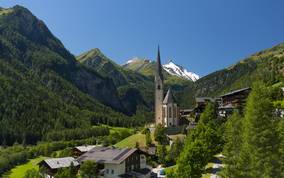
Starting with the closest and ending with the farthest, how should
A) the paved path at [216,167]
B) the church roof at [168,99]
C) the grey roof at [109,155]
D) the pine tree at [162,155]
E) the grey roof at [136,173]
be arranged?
1. the paved path at [216,167]
2. the grey roof at [136,173]
3. the grey roof at [109,155]
4. the pine tree at [162,155]
5. the church roof at [168,99]

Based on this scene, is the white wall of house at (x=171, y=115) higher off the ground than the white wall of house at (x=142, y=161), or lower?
higher

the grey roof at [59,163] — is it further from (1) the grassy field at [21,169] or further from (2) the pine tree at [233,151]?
(2) the pine tree at [233,151]

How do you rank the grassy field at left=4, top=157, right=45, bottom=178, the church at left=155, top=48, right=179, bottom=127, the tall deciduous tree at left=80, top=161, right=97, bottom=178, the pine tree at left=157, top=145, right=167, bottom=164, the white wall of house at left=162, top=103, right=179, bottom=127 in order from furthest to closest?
the church at left=155, top=48, right=179, bottom=127, the white wall of house at left=162, top=103, right=179, bottom=127, the grassy field at left=4, top=157, right=45, bottom=178, the pine tree at left=157, top=145, right=167, bottom=164, the tall deciduous tree at left=80, top=161, right=97, bottom=178

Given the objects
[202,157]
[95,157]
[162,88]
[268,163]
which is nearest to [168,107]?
[162,88]

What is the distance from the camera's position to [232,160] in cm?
4566

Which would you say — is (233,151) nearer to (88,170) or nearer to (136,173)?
(88,170)

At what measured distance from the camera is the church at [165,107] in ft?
455

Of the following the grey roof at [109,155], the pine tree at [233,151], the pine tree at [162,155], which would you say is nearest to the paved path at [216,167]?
the pine tree at [233,151]

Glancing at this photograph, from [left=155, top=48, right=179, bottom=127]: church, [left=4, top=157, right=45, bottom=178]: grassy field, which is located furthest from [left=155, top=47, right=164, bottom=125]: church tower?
[left=4, top=157, right=45, bottom=178]: grassy field

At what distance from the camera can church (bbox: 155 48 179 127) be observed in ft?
455

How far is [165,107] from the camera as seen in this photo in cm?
14038

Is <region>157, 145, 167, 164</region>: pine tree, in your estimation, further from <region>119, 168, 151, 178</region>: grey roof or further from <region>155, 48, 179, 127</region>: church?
<region>155, 48, 179, 127</region>: church

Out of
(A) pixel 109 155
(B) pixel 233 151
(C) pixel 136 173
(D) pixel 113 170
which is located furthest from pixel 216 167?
(B) pixel 233 151

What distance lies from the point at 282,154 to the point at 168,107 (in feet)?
334
